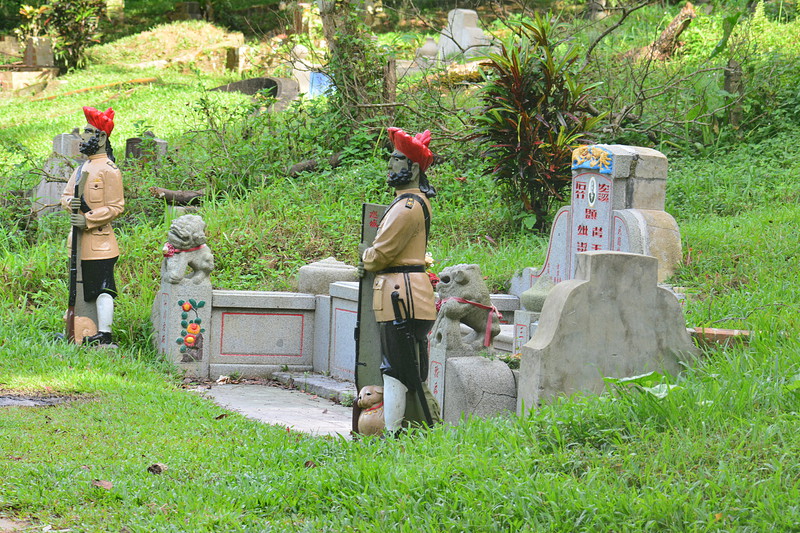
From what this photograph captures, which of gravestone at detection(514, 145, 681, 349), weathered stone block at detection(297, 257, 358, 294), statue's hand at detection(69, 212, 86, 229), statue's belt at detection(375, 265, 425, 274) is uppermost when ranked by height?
gravestone at detection(514, 145, 681, 349)

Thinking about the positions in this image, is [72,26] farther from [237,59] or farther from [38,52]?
[237,59]

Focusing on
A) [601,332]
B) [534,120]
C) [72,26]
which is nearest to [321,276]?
[534,120]

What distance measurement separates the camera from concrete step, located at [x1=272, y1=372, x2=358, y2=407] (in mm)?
8245

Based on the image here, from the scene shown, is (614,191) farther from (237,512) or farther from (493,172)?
(237,512)

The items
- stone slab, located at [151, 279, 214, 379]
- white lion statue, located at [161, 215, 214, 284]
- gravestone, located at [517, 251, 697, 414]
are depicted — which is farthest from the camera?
stone slab, located at [151, 279, 214, 379]

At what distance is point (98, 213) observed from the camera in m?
8.70

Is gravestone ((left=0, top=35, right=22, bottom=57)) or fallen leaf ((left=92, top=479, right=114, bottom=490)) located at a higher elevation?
gravestone ((left=0, top=35, right=22, bottom=57))

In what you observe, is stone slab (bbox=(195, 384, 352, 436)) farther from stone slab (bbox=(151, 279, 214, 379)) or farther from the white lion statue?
the white lion statue

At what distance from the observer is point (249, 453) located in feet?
18.4

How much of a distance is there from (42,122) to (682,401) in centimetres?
1915

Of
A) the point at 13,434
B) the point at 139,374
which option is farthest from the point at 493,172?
the point at 13,434

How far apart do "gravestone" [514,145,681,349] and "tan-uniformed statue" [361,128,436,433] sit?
247 centimetres

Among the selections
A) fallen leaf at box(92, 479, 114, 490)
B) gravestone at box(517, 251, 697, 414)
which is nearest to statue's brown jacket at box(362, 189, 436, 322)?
gravestone at box(517, 251, 697, 414)

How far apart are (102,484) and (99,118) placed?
4619 mm
